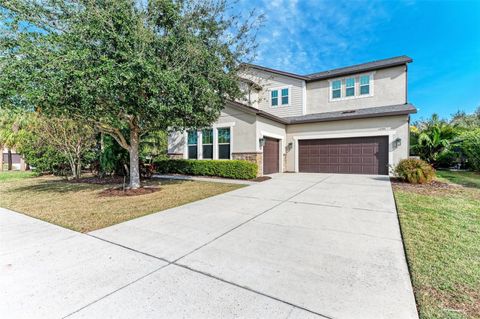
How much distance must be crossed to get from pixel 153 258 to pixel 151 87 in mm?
4571

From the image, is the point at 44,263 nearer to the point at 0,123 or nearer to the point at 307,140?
the point at 307,140

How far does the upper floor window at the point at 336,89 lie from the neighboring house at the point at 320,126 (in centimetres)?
6

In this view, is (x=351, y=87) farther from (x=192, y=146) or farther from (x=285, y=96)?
(x=192, y=146)

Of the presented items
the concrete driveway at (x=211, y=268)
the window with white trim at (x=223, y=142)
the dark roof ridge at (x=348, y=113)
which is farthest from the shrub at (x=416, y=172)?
the window with white trim at (x=223, y=142)

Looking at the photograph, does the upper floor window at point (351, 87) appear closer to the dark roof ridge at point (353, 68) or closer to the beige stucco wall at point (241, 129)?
the dark roof ridge at point (353, 68)

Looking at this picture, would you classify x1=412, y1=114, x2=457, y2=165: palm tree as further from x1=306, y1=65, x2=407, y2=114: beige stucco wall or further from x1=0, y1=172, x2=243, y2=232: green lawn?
x1=0, y1=172, x2=243, y2=232: green lawn

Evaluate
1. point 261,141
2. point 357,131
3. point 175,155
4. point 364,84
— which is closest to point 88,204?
point 261,141

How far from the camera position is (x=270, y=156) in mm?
14242

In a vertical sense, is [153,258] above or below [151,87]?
below

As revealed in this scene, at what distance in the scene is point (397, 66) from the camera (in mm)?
13789

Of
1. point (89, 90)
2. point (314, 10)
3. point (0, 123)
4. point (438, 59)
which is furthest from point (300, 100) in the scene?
point (0, 123)

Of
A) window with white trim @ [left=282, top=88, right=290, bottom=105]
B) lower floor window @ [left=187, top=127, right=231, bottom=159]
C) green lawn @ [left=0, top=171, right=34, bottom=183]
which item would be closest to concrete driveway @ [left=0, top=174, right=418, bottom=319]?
lower floor window @ [left=187, top=127, right=231, bottom=159]

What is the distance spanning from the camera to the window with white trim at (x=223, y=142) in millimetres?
13469

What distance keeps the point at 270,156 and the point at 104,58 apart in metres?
10.4
